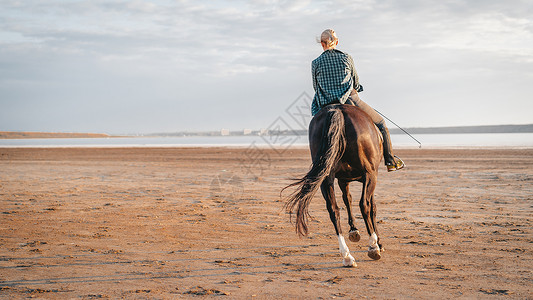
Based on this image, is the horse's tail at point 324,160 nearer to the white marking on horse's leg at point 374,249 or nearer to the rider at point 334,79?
the rider at point 334,79

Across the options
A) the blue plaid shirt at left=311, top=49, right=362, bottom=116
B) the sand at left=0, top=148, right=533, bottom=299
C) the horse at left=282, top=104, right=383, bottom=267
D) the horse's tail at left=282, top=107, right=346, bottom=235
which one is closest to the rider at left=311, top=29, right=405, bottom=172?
the blue plaid shirt at left=311, top=49, right=362, bottom=116

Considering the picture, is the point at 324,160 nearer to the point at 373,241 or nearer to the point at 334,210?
the point at 334,210

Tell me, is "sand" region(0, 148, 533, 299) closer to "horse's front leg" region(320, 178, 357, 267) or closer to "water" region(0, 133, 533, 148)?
"horse's front leg" region(320, 178, 357, 267)

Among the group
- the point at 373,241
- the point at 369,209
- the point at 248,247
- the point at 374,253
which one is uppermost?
the point at 369,209

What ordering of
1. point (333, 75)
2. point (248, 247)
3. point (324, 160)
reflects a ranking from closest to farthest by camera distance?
point (324, 160) < point (333, 75) < point (248, 247)

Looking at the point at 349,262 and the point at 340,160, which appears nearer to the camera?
the point at 349,262

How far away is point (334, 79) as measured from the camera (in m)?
6.41

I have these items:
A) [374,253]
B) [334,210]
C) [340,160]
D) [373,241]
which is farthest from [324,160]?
[374,253]

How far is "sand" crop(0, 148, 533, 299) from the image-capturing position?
481cm

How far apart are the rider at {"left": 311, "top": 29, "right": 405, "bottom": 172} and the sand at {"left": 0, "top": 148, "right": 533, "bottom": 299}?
2029mm

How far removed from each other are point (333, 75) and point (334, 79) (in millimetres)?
59

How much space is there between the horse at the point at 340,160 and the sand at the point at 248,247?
23.1 inches

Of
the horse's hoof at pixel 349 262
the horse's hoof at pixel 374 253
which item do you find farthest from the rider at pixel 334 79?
the horse's hoof at pixel 349 262

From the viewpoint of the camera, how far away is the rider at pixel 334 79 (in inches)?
252
